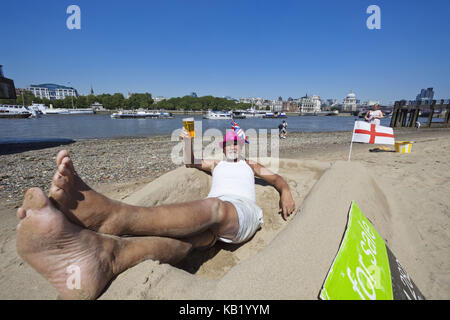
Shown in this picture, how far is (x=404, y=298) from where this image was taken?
4.91 feet

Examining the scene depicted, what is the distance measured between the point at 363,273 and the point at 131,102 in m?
106

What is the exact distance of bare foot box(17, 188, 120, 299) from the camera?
3.66ft

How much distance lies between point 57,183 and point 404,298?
235 centimetres

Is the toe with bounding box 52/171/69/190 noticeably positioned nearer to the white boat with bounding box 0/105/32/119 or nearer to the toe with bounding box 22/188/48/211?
the toe with bounding box 22/188/48/211

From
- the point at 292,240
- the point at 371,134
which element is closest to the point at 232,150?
the point at 292,240

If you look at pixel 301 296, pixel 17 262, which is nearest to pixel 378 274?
pixel 301 296

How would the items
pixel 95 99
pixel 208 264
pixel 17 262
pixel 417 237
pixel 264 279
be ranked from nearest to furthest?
pixel 264 279 < pixel 17 262 < pixel 208 264 < pixel 417 237 < pixel 95 99

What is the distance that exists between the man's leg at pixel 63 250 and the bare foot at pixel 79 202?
0.27 feet

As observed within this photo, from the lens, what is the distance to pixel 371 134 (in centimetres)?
622

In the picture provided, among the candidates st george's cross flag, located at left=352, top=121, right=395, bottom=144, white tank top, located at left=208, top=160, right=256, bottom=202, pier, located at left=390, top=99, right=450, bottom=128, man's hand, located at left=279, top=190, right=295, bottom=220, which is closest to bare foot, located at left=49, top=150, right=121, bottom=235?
white tank top, located at left=208, top=160, right=256, bottom=202

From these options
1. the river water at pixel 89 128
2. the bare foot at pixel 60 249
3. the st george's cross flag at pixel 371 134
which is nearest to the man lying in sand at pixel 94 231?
the bare foot at pixel 60 249

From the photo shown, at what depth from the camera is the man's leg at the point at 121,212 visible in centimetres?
129
